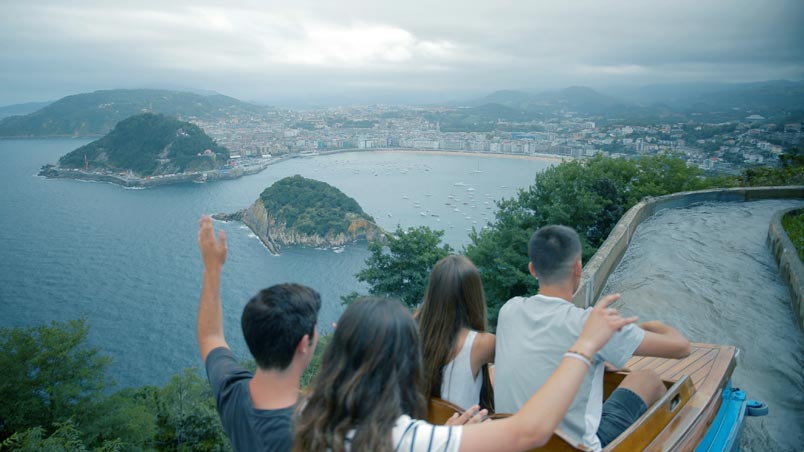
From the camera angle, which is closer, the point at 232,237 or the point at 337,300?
the point at 337,300

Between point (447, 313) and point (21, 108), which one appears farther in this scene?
point (21, 108)

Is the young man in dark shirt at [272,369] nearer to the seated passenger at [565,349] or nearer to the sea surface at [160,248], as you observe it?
the seated passenger at [565,349]

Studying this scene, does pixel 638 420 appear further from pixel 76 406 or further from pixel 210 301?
pixel 76 406

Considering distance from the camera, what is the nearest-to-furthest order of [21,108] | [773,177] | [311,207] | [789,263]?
[789,263]
[773,177]
[311,207]
[21,108]

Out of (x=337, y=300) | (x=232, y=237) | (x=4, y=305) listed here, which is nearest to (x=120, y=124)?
(x=232, y=237)

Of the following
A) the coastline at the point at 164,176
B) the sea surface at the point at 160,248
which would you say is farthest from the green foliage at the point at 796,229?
the coastline at the point at 164,176

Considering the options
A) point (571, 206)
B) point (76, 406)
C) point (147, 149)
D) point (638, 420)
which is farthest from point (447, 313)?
point (147, 149)

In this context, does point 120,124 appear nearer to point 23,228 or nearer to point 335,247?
point 23,228
